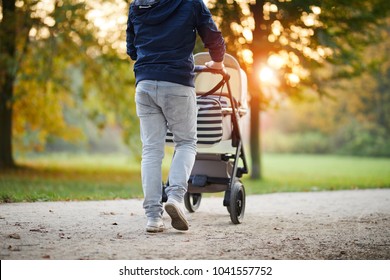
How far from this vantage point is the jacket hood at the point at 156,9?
13.8 ft

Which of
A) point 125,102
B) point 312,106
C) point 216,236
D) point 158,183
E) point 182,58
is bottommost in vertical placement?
point 312,106

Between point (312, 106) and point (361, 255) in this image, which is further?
point (312, 106)

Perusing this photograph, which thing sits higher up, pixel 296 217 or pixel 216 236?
pixel 216 236

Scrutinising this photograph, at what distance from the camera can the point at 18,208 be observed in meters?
5.39

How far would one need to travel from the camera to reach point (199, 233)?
14.5 ft

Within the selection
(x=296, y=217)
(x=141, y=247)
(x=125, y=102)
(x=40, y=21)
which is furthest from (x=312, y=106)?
(x=141, y=247)

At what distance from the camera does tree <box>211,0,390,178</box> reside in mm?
9734

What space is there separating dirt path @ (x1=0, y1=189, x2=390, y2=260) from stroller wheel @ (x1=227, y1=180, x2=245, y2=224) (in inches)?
3.6

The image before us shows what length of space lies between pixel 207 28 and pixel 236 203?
65.9 inches

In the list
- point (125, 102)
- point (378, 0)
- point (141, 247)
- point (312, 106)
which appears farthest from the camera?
point (312, 106)

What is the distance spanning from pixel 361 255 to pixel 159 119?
177cm

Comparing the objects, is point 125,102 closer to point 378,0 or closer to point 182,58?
point 378,0

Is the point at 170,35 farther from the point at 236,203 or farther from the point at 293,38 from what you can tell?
the point at 293,38
